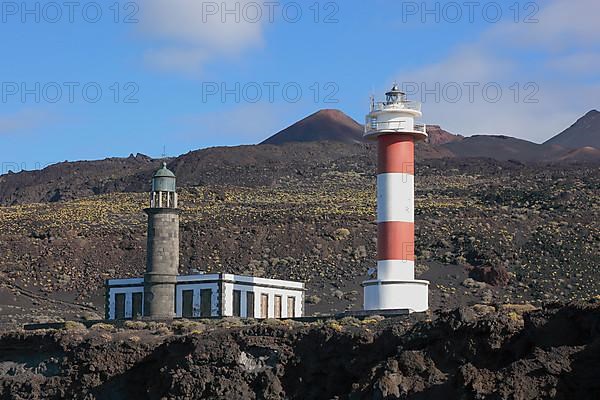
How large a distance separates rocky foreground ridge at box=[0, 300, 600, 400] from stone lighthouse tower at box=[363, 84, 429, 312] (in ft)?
13.7

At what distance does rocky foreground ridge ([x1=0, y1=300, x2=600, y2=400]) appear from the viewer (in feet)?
62.5

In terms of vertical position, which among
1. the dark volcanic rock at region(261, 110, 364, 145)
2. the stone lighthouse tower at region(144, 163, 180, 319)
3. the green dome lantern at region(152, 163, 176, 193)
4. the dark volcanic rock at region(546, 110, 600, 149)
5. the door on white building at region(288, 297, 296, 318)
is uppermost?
the dark volcanic rock at region(546, 110, 600, 149)

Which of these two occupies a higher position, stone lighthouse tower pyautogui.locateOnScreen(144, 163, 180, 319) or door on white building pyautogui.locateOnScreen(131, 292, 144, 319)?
stone lighthouse tower pyautogui.locateOnScreen(144, 163, 180, 319)

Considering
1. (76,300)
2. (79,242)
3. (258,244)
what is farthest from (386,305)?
(79,242)

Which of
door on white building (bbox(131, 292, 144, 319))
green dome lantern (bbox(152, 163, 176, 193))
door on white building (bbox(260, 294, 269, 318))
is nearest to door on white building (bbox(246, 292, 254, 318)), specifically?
door on white building (bbox(260, 294, 269, 318))

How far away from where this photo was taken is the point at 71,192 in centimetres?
13350

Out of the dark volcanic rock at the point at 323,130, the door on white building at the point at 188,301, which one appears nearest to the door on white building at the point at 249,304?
the door on white building at the point at 188,301

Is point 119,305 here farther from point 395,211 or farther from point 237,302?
point 395,211

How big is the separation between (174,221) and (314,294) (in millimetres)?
20353

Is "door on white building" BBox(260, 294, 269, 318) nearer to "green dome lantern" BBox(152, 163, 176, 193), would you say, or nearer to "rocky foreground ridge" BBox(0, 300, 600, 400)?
"green dome lantern" BBox(152, 163, 176, 193)

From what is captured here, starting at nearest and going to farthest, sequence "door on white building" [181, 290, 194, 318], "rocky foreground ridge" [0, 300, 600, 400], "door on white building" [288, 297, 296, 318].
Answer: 1. "rocky foreground ridge" [0, 300, 600, 400]
2. "door on white building" [181, 290, 194, 318]
3. "door on white building" [288, 297, 296, 318]

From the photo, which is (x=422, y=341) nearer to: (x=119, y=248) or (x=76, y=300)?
(x=76, y=300)

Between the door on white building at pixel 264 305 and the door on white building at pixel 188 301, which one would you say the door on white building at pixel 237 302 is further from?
the door on white building at pixel 188 301

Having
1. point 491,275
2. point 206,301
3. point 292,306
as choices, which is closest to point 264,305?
point 292,306
